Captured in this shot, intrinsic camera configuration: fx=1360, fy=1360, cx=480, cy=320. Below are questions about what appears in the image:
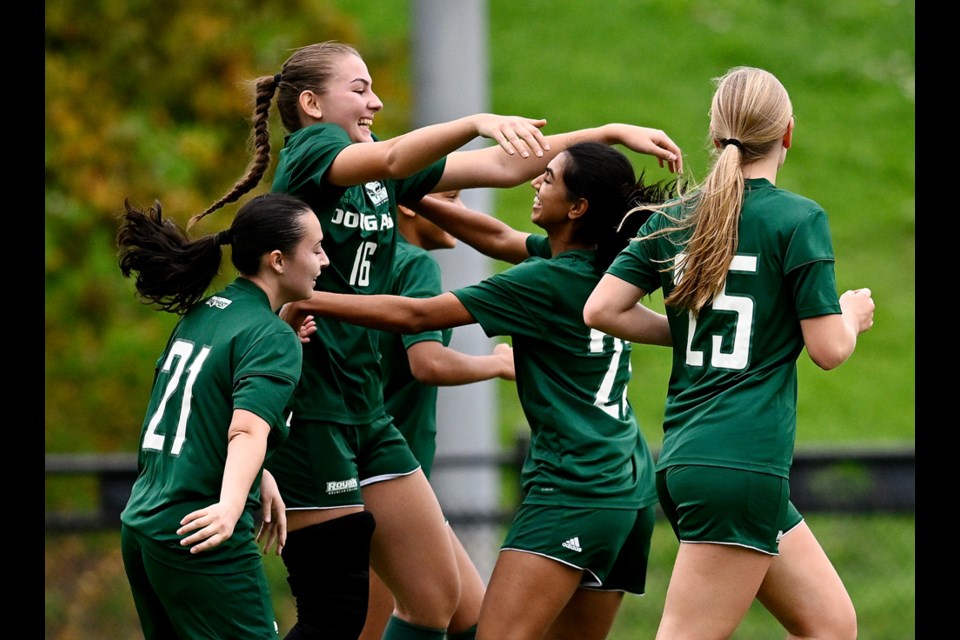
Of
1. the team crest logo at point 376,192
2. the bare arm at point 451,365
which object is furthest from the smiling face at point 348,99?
the bare arm at point 451,365

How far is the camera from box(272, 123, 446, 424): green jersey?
4.19m

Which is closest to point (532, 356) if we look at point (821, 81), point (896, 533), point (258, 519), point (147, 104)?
point (258, 519)

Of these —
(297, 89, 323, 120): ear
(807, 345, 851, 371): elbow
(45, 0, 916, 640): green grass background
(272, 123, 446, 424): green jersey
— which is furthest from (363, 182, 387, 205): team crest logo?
(45, 0, 916, 640): green grass background

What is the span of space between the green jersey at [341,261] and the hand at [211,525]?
0.84 meters

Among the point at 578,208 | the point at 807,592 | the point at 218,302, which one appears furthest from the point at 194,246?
the point at 807,592

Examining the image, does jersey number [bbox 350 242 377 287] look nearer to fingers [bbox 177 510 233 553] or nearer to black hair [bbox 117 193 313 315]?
black hair [bbox 117 193 313 315]

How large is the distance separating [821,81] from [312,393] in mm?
12807

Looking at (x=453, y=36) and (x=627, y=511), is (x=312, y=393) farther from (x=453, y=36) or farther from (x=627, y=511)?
(x=453, y=36)

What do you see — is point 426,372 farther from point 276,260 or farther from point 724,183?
point 724,183

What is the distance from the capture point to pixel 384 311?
415 cm

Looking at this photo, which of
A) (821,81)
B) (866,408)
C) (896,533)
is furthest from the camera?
(821,81)

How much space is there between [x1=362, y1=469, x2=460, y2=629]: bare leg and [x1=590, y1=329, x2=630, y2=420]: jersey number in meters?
0.72

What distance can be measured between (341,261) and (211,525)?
1.17 meters
